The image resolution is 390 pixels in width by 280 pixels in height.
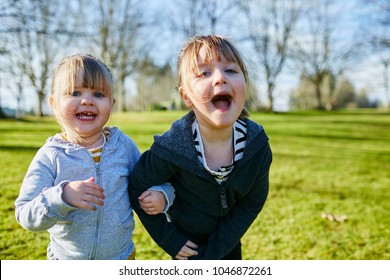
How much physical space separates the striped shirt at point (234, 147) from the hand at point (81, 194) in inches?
21.1

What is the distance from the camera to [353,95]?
53469mm

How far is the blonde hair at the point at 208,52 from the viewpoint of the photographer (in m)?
1.62

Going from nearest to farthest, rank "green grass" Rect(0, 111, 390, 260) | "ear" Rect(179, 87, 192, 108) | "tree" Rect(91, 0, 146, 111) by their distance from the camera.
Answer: "ear" Rect(179, 87, 192, 108), "green grass" Rect(0, 111, 390, 260), "tree" Rect(91, 0, 146, 111)

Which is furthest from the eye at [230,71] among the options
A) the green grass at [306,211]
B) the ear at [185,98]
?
the green grass at [306,211]

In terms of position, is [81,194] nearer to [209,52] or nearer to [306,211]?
[209,52]

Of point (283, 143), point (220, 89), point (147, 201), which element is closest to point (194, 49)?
point (220, 89)

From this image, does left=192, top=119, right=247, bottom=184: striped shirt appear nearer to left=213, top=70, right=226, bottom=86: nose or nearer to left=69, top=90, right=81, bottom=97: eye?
left=213, top=70, right=226, bottom=86: nose

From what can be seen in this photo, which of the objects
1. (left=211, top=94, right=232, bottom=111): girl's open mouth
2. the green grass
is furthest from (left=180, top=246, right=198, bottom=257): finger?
the green grass

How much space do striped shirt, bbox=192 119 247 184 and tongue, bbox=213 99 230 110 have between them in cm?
19

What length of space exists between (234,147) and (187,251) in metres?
0.56

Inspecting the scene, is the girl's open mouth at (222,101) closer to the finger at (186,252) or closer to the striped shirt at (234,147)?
the striped shirt at (234,147)

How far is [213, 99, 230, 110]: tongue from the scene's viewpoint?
1575 mm
